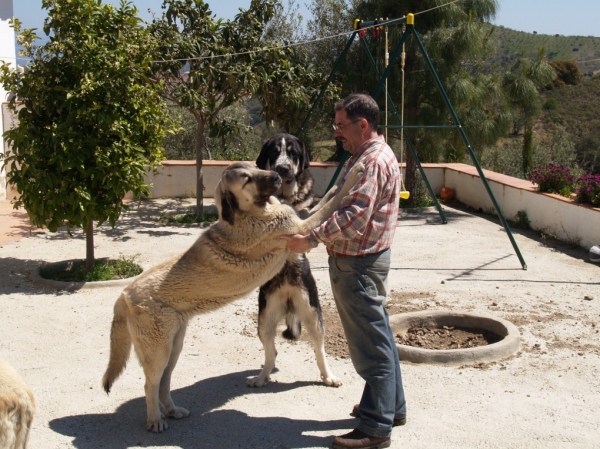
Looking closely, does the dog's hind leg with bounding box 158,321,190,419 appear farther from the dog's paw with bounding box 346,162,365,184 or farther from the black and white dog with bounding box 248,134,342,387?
the dog's paw with bounding box 346,162,365,184

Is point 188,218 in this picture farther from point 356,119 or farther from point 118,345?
point 356,119

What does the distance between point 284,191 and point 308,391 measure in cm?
155

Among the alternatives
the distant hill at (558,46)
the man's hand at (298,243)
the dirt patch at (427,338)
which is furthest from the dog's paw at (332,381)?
the distant hill at (558,46)

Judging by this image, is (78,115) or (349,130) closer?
(349,130)

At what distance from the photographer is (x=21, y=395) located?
9.15 feet

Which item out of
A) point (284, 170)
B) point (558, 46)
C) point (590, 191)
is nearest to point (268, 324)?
point (284, 170)

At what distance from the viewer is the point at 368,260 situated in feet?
13.0

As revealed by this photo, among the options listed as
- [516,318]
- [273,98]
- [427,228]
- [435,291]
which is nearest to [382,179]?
[516,318]

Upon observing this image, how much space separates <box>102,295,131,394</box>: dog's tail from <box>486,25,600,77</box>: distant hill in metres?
46.4

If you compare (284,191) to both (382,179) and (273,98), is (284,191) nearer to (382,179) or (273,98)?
(382,179)

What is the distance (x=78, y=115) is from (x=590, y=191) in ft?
23.7

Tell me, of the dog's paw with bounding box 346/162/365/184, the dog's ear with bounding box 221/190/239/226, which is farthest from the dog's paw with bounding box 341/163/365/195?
the dog's ear with bounding box 221/190/239/226

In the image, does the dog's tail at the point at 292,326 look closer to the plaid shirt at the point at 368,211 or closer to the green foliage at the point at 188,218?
the plaid shirt at the point at 368,211

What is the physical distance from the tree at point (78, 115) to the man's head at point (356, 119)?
460cm
